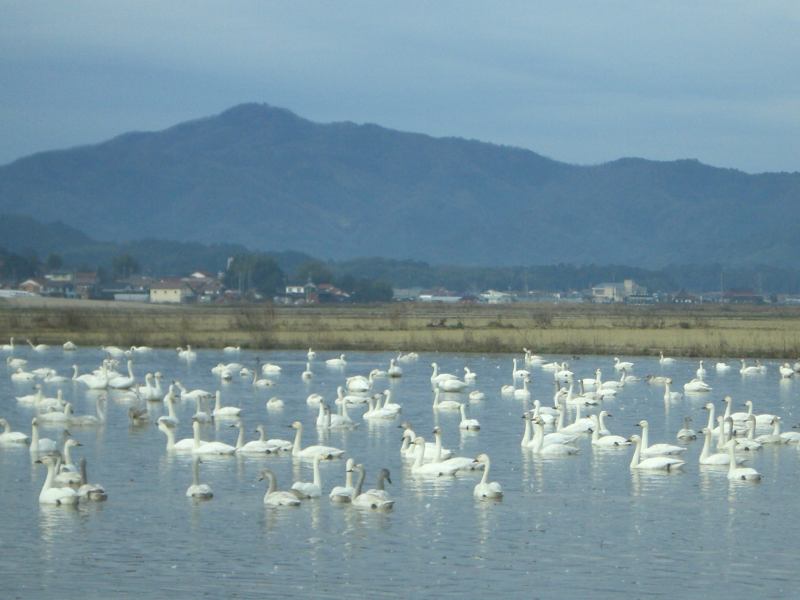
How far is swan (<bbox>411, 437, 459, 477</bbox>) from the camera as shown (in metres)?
20.1

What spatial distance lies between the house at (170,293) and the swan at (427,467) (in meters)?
111

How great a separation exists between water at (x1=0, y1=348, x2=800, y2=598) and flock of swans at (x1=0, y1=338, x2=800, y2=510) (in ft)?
0.88

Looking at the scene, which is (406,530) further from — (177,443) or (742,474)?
(177,443)

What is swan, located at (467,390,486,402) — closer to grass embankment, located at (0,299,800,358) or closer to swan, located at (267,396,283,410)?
swan, located at (267,396,283,410)

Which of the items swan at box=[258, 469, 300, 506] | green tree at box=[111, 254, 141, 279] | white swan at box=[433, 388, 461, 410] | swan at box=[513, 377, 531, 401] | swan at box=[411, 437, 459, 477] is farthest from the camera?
green tree at box=[111, 254, 141, 279]

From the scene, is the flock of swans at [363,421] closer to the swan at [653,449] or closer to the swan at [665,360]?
the swan at [653,449]

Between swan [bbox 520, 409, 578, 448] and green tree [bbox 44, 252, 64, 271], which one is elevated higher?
green tree [bbox 44, 252, 64, 271]

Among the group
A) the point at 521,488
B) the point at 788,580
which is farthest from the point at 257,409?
the point at 788,580

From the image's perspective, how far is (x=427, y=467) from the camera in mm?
20281

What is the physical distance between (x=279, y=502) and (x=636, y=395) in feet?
58.1

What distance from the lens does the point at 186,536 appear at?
1559 centimetres

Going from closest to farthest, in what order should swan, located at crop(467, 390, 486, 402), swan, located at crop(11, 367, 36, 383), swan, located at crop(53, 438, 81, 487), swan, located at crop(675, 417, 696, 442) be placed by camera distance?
1. swan, located at crop(53, 438, 81, 487)
2. swan, located at crop(675, 417, 696, 442)
3. swan, located at crop(467, 390, 486, 402)
4. swan, located at crop(11, 367, 36, 383)

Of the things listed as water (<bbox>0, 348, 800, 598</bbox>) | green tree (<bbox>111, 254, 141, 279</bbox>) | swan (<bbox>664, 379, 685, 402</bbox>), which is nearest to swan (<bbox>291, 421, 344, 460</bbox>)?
water (<bbox>0, 348, 800, 598</bbox>)

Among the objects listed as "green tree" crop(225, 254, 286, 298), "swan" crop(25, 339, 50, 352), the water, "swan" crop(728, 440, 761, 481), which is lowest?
the water
